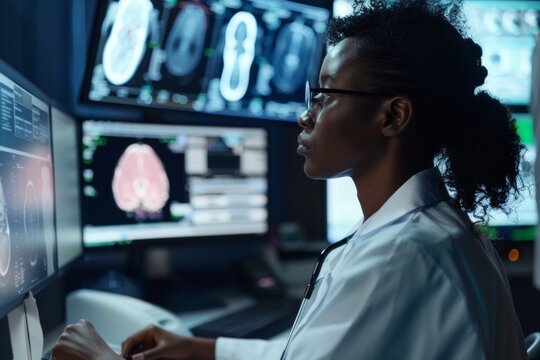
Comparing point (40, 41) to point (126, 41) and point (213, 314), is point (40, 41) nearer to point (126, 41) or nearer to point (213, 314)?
point (126, 41)

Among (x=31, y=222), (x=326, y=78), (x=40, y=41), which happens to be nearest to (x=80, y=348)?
(x=31, y=222)

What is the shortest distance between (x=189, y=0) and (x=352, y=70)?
0.79m

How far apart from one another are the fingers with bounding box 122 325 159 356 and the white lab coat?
0.33 metres

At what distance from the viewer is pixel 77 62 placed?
1521mm

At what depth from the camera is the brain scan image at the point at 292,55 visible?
171 centimetres

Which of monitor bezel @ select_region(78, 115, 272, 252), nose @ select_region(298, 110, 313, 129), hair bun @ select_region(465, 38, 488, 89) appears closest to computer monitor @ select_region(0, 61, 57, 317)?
monitor bezel @ select_region(78, 115, 272, 252)

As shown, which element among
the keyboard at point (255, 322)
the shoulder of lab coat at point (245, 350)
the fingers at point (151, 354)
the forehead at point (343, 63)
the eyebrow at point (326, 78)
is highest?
the forehead at point (343, 63)

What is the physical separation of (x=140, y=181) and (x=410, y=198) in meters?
0.90

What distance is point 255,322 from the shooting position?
131 centimetres

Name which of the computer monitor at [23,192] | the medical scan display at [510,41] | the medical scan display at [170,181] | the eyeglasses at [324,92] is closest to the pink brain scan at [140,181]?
the medical scan display at [170,181]

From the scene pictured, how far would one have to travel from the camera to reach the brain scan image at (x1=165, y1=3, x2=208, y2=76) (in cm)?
147

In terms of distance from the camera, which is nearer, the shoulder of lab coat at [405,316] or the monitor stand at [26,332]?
the shoulder of lab coat at [405,316]

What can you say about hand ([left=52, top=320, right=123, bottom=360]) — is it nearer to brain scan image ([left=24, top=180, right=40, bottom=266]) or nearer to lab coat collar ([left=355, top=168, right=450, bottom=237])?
brain scan image ([left=24, top=180, right=40, bottom=266])

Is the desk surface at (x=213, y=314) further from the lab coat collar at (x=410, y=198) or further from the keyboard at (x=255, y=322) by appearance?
the lab coat collar at (x=410, y=198)
